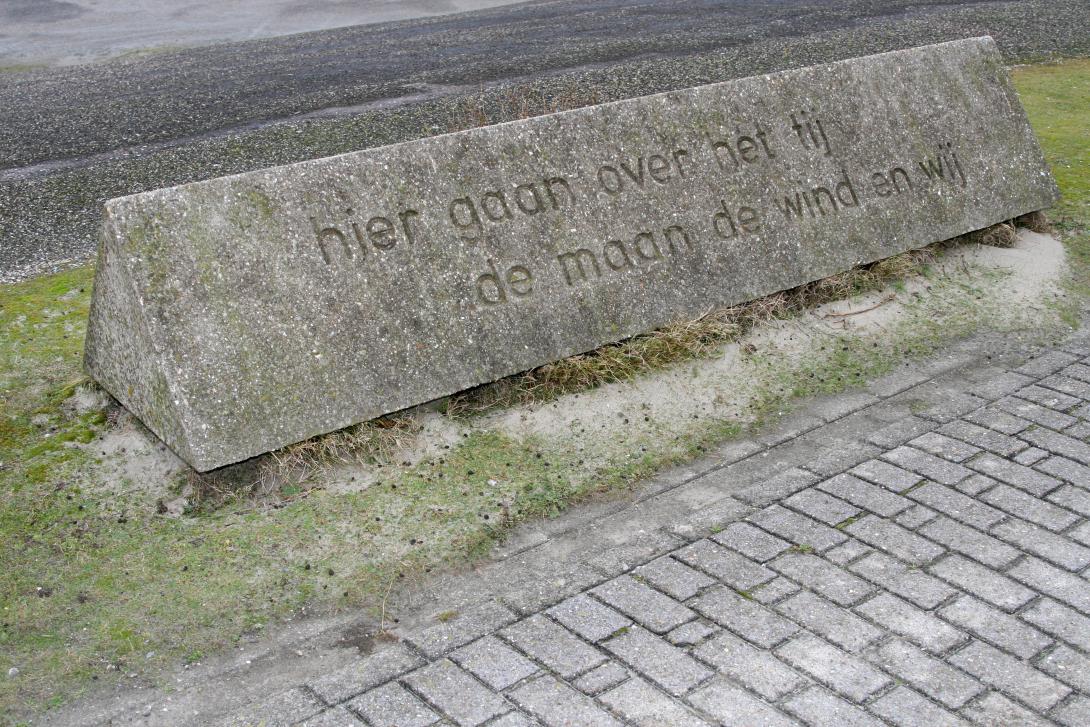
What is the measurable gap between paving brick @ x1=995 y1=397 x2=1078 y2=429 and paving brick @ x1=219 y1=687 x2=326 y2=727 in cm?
326

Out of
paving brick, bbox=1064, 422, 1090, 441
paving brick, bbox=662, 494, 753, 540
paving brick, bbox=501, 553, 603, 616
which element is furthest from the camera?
paving brick, bbox=1064, 422, 1090, 441

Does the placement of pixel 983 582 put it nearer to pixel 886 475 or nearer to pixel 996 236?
pixel 886 475

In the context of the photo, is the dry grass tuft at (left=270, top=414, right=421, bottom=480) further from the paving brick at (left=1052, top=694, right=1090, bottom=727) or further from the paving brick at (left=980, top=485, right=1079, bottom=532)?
the paving brick at (left=1052, top=694, right=1090, bottom=727)

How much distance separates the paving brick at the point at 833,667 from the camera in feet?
10.3

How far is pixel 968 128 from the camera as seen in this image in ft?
20.1

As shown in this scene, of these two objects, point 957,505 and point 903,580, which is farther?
point 957,505

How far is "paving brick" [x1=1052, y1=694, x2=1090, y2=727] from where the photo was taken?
3.00 m

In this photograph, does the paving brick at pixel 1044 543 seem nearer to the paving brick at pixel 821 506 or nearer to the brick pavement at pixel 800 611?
the brick pavement at pixel 800 611

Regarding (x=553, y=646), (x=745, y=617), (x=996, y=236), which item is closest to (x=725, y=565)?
(x=745, y=617)

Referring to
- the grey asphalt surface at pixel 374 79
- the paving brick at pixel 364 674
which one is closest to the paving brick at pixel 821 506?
the paving brick at pixel 364 674

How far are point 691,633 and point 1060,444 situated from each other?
2.07 m

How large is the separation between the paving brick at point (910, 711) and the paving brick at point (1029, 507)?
117 cm

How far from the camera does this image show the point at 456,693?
3.20m

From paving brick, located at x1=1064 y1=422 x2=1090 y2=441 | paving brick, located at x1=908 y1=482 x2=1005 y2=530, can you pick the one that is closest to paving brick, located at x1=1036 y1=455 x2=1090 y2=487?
paving brick, located at x1=1064 y1=422 x2=1090 y2=441
